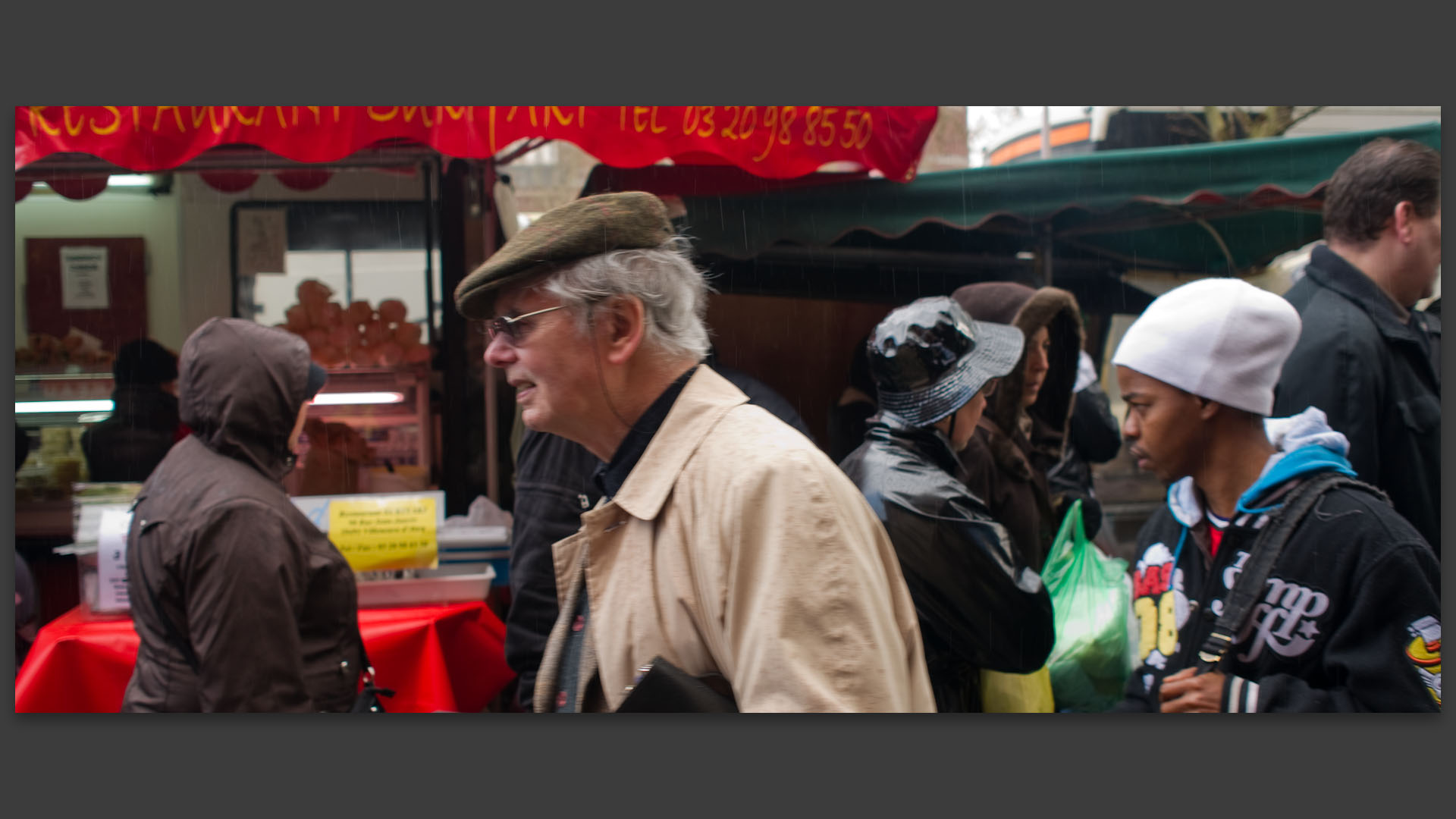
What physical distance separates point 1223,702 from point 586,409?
1.40 metres

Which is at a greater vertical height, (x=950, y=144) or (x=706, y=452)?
(x=950, y=144)

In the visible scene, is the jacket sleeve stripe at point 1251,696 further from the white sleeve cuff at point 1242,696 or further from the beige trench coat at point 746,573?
the beige trench coat at point 746,573

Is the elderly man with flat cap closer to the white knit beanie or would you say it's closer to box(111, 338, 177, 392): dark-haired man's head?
the white knit beanie

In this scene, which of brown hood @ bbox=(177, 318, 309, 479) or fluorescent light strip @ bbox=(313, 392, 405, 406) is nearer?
brown hood @ bbox=(177, 318, 309, 479)

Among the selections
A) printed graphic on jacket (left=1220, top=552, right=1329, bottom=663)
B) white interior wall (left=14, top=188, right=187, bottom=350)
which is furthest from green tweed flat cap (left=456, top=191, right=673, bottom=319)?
white interior wall (left=14, top=188, right=187, bottom=350)

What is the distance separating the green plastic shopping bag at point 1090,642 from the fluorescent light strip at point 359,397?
122 inches

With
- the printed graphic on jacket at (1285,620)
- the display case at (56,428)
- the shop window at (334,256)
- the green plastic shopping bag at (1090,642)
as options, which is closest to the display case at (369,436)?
the shop window at (334,256)

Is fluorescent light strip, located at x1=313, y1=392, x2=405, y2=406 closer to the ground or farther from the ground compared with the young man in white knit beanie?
farther from the ground

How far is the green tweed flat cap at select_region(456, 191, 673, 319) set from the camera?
1644 mm

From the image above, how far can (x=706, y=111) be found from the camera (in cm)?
324

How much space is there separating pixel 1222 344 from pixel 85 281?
15.3 ft

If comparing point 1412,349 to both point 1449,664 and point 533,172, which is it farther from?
point 533,172

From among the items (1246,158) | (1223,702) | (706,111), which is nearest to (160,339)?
(706,111)

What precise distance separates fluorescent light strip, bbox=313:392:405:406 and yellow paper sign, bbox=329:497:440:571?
0.94 m
